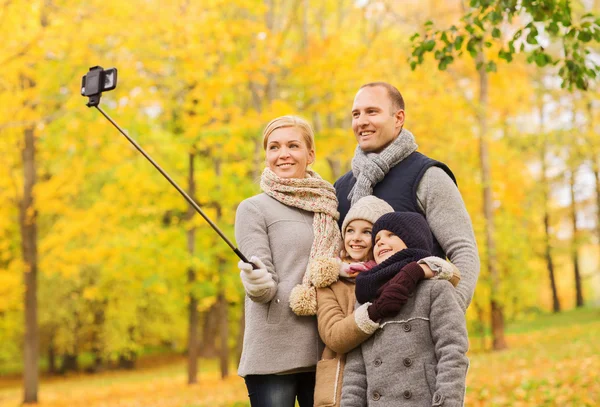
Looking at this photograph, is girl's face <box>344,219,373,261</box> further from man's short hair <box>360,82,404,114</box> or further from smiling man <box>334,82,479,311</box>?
man's short hair <box>360,82,404,114</box>

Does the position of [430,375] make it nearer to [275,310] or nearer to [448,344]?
[448,344]

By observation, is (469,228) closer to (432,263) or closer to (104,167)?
(432,263)

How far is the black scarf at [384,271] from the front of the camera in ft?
7.93

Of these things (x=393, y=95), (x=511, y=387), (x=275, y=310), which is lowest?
(x=511, y=387)

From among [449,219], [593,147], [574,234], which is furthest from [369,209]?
[574,234]

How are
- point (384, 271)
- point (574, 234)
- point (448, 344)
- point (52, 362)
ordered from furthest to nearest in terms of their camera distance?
point (574, 234) → point (52, 362) → point (384, 271) → point (448, 344)

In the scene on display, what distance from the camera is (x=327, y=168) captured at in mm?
17984

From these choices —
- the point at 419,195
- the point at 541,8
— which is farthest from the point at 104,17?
the point at 419,195

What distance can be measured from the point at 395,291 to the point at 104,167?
39.0ft

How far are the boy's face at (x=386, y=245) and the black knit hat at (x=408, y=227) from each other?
0.02m

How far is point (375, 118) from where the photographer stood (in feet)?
9.37

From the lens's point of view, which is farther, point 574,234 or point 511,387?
point 574,234

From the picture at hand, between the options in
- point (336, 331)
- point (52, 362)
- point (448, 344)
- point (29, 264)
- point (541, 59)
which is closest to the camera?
point (448, 344)

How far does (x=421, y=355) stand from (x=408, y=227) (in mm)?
481
